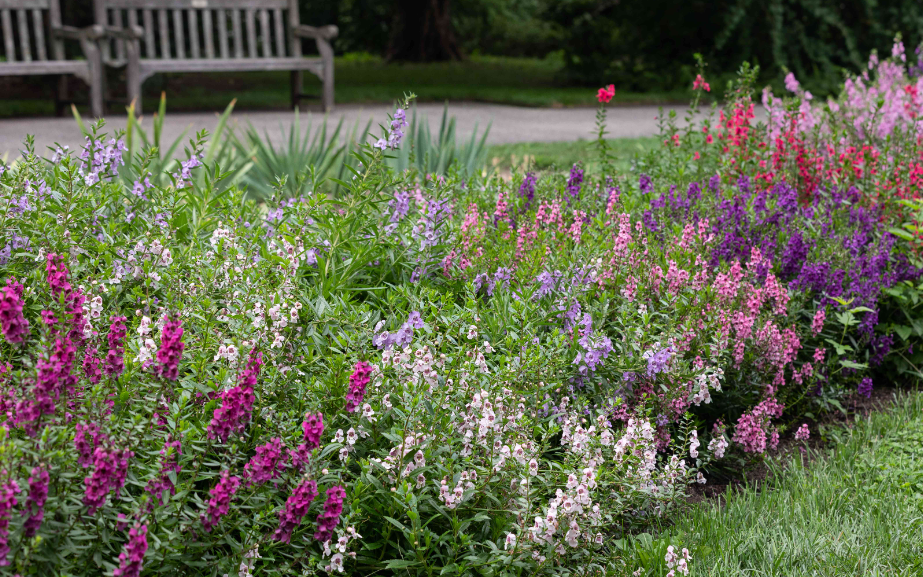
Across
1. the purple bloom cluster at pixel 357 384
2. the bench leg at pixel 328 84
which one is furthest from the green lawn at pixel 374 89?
the purple bloom cluster at pixel 357 384

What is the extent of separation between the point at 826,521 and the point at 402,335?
1453mm

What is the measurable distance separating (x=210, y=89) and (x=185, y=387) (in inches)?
568

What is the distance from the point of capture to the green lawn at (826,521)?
254cm

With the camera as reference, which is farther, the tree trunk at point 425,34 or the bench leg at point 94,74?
the tree trunk at point 425,34

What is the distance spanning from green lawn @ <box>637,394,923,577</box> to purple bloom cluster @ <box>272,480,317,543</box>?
982 millimetres

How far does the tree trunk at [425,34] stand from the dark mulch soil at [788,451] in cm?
2114

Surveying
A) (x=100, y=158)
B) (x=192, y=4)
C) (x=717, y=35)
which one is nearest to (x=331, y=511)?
(x=100, y=158)

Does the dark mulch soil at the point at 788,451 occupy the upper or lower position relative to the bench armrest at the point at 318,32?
lower

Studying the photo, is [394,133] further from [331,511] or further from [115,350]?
[331,511]

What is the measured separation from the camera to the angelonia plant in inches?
77.7

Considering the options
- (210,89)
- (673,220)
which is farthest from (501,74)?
(673,220)

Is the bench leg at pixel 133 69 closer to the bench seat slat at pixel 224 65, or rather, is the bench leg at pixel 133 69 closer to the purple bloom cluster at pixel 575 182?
the bench seat slat at pixel 224 65

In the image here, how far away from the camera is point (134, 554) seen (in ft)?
5.73

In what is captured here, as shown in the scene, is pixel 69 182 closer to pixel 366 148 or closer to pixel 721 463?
pixel 366 148
